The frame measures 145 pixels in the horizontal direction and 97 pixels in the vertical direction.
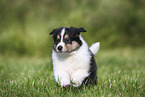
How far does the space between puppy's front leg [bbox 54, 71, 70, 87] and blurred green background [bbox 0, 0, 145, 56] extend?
5301 millimetres

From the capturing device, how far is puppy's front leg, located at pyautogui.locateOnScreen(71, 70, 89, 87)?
351 cm

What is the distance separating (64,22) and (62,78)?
5.80 m

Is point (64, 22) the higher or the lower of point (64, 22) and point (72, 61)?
the higher

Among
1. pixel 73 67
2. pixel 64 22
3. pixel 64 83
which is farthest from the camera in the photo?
pixel 64 22

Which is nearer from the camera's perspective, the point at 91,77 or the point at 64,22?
the point at 91,77

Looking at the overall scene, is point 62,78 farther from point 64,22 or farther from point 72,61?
point 64,22

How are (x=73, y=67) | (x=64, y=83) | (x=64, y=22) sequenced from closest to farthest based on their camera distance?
(x=64, y=83) < (x=73, y=67) < (x=64, y=22)

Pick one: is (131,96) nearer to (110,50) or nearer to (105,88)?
(105,88)

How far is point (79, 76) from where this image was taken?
3.50 meters

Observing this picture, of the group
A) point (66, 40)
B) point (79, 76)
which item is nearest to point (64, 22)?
point (66, 40)

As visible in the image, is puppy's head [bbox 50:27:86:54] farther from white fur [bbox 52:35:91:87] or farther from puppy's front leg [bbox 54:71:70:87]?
puppy's front leg [bbox 54:71:70:87]

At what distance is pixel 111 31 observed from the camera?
31.2 feet

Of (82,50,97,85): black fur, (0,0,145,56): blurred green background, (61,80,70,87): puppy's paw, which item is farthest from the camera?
(0,0,145,56): blurred green background

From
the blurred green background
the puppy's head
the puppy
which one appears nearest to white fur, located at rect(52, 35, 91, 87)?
the puppy
